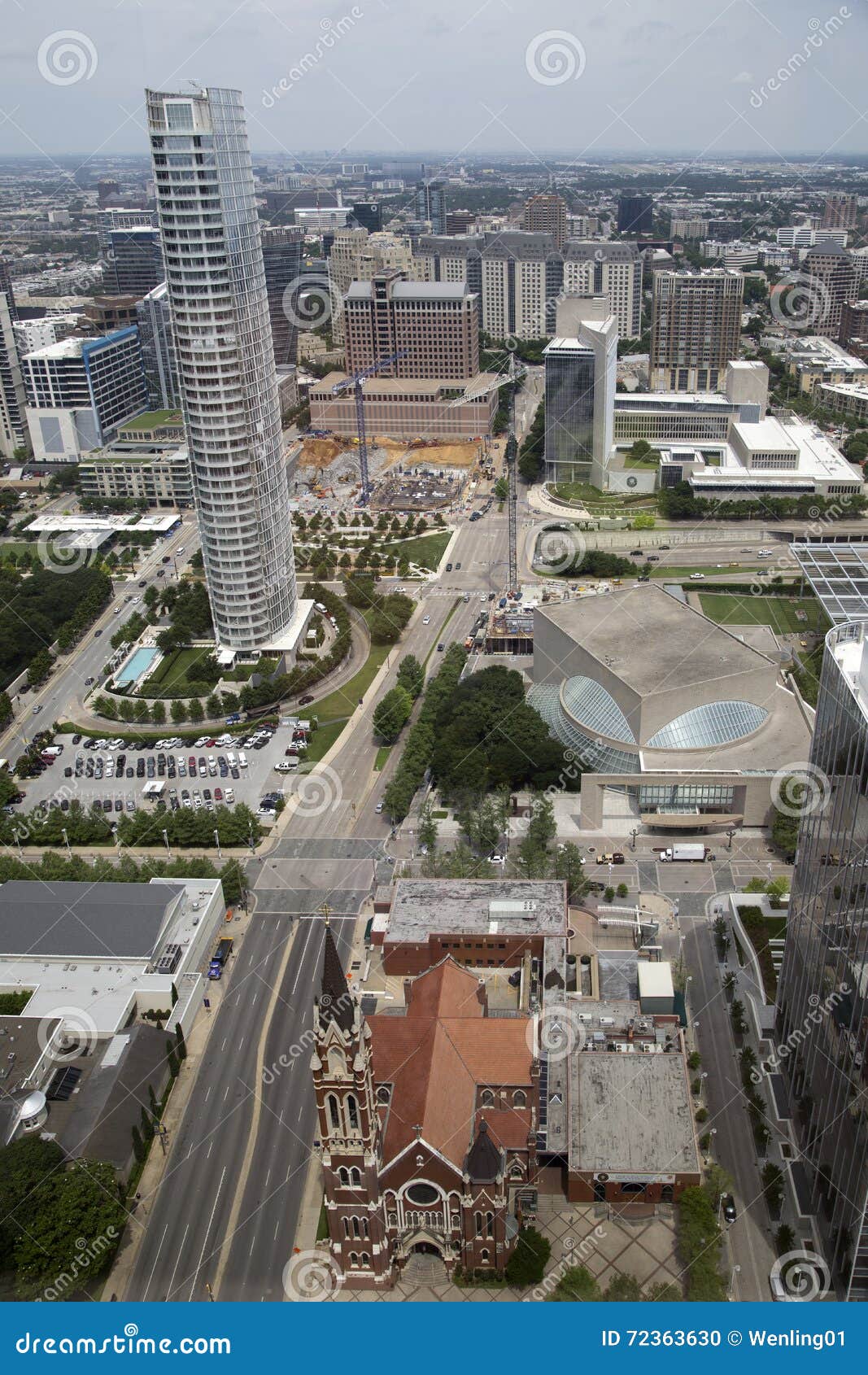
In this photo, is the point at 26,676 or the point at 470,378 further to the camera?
the point at 470,378

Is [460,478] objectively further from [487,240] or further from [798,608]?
[487,240]

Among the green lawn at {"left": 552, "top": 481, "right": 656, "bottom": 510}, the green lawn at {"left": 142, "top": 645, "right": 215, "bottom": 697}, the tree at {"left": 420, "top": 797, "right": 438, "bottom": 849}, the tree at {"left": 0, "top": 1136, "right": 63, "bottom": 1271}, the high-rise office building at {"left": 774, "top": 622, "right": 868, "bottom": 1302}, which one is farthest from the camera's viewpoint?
the green lawn at {"left": 552, "top": 481, "right": 656, "bottom": 510}

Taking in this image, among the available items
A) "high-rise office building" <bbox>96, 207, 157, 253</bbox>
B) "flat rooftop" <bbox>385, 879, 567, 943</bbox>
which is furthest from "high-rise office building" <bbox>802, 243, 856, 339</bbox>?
"flat rooftop" <bbox>385, 879, 567, 943</bbox>

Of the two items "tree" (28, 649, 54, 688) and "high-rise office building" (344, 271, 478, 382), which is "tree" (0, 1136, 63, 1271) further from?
"high-rise office building" (344, 271, 478, 382)

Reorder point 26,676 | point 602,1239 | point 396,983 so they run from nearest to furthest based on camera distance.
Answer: point 602,1239 < point 396,983 < point 26,676

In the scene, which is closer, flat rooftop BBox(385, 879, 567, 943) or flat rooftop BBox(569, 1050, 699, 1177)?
flat rooftop BBox(569, 1050, 699, 1177)

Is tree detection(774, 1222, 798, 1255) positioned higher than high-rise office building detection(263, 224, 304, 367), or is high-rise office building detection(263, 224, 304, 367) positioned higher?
high-rise office building detection(263, 224, 304, 367)

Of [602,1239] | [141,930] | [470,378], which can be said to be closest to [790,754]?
[602,1239]
